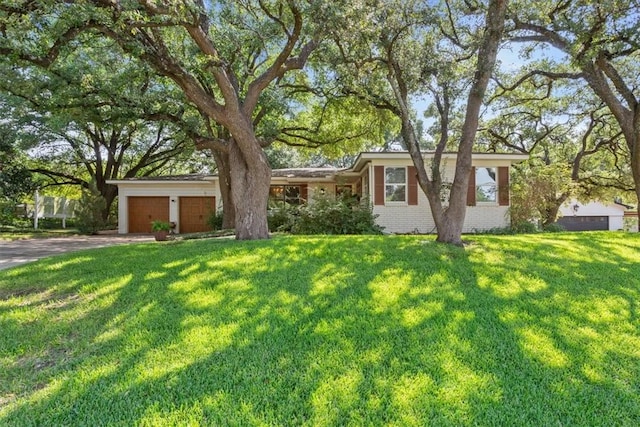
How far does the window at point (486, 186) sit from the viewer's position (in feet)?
45.5

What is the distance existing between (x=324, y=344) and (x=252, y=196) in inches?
230

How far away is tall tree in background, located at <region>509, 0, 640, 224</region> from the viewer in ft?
26.8

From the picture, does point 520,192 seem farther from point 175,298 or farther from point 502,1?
point 175,298

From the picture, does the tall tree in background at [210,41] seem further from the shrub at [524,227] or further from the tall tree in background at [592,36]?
the shrub at [524,227]

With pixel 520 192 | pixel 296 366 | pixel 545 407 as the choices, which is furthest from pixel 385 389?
pixel 520 192

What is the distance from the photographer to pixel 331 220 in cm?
1152

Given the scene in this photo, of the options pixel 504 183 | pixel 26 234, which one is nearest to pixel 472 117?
pixel 504 183

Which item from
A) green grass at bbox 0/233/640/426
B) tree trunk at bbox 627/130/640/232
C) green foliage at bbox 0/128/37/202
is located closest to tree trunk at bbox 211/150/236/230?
green grass at bbox 0/233/640/426

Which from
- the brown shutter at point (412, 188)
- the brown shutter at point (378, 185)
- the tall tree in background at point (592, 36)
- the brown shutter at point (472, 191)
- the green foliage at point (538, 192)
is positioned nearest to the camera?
the tall tree in background at point (592, 36)

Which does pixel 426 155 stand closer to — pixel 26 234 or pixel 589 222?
pixel 26 234

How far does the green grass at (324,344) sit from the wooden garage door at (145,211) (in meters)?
13.4

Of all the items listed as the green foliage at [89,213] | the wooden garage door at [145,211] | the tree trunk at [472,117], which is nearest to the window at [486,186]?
the tree trunk at [472,117]

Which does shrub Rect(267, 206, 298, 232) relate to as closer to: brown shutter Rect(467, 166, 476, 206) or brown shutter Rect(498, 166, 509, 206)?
brown shutter Rect(467, 166, 476, 206)

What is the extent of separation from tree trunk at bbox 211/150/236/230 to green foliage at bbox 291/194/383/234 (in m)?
4.46
